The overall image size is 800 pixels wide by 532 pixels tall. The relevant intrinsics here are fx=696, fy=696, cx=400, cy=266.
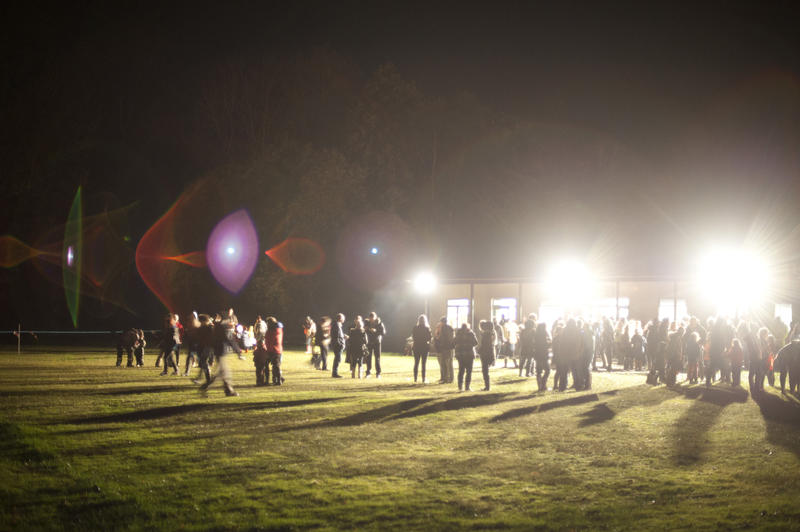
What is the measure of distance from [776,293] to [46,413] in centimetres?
2357

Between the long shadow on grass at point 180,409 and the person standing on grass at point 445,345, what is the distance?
145 inches

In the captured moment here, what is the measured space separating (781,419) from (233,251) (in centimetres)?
3296

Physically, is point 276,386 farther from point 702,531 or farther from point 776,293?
point 776,293

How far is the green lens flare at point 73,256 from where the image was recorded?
153 ft

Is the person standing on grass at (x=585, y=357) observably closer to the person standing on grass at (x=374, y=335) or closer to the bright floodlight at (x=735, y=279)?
the person standing on grass at (x=374, y=335)

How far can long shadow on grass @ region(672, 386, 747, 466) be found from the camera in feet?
32.9

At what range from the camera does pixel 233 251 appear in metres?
41.1

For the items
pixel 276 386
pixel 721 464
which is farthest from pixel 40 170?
pixel 721 464

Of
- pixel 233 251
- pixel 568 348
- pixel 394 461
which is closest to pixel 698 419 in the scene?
pixel 568 348

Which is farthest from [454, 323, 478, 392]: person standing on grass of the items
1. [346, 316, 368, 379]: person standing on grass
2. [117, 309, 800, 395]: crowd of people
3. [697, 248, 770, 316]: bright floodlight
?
[697, 248, 770, 316]: bright floodlight

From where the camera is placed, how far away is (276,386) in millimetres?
17453

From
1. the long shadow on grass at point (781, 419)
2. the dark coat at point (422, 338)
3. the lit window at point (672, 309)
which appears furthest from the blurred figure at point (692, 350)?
the lit window at point (672, 309)

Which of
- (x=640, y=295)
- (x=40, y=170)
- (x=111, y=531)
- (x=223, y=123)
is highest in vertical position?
(x=223, y=123)

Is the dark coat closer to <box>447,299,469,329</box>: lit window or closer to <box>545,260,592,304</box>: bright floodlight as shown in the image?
<box>545,260,592,304</box>: bright floodlight
